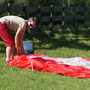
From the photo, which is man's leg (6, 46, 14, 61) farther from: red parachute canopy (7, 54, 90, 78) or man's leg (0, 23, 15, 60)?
red parachute canopy (7, 54, 90, 78)

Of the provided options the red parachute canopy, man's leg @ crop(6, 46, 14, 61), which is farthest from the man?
the red parachute canopy

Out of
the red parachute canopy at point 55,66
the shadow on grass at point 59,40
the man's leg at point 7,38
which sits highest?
the man's leg at point 7,38

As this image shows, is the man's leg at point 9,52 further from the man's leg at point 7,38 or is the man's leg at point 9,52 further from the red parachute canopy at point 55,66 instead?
the red parachute canopy at point 55,66

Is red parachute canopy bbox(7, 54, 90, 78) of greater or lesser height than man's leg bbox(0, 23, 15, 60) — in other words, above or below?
below

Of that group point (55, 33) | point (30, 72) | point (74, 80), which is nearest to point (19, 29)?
point (30, 72)

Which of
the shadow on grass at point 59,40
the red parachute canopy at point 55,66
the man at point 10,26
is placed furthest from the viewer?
the shadow on grass at point 59,40

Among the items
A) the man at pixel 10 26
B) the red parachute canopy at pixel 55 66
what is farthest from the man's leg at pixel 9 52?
the red parachute canopy at pixel 55 66

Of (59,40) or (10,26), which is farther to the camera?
(59,40)

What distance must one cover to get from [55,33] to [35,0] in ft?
15.2

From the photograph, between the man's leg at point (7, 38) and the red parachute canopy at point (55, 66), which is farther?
the man's leg at point (7, 38)

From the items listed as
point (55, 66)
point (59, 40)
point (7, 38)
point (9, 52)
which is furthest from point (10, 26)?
point (59, 40)

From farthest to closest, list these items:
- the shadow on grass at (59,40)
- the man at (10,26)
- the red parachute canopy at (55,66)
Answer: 1. the shadow on grass at (59,40)
2. the man at (10,26)
3. the red parachute canopy at (55,66)

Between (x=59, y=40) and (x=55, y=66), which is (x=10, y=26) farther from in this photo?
(x=59, y=40)

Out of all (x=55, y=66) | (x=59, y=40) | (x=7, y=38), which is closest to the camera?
(x=55, y=66)
